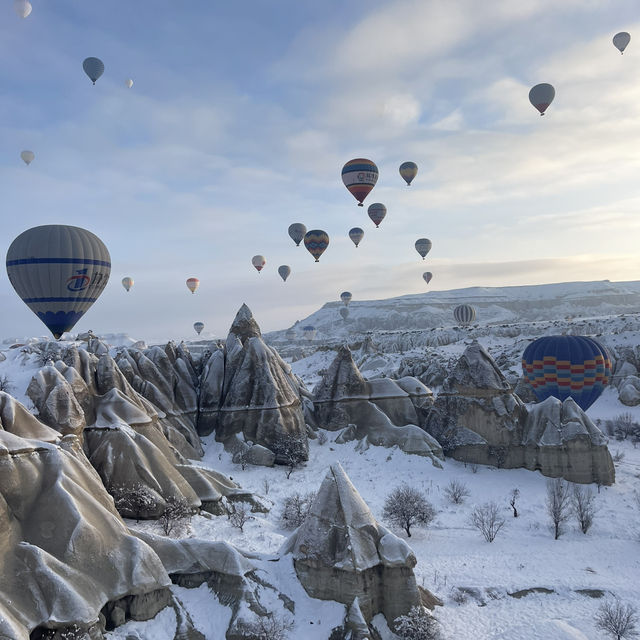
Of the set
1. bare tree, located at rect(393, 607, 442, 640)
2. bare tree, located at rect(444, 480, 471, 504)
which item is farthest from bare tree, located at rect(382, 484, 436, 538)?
bare tree, located at rect(393, 607, 442, 640)

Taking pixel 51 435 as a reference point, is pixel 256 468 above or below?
below

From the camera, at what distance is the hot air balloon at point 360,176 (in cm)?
7100

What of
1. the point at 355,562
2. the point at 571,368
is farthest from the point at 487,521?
the point at 571,368

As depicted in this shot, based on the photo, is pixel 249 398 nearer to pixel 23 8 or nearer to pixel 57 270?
pixel 57 270

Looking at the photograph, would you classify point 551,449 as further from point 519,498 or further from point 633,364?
point 633,364

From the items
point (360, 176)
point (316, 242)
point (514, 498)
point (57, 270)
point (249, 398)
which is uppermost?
point (360, 176)

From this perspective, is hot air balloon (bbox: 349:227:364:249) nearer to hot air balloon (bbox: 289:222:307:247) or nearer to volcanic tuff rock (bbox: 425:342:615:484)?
hot air balloon (bbox: 289:222:307:247)

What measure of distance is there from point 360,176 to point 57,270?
4136 centimetres

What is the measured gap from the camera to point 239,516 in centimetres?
3016

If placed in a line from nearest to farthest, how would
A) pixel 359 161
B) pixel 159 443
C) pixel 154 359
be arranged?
pixel 159 443 → pixel 154 359 → pixel 359 161

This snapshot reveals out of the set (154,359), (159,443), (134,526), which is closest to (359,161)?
(154,359)

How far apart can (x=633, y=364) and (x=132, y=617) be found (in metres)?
86.4

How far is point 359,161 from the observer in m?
71.4

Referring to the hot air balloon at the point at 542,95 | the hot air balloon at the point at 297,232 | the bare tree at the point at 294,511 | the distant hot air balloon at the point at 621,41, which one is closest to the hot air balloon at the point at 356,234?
the hot air balloon at the point at 297,232
